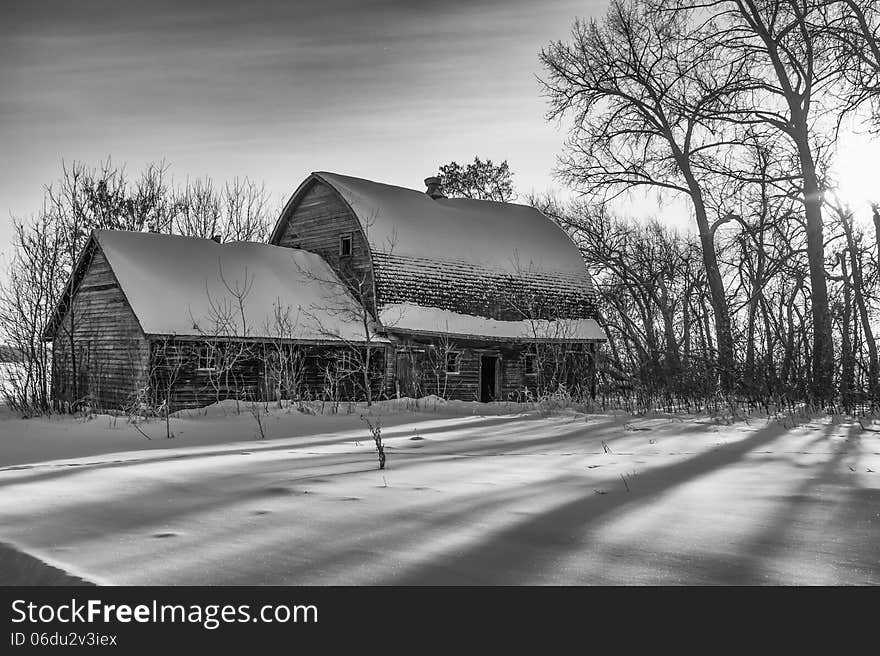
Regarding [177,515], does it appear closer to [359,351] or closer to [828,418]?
[828,418]

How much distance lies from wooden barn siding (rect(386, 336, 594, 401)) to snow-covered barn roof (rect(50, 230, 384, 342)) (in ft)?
6.34

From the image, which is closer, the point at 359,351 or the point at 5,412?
the point at 5,412

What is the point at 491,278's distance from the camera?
24.3 m

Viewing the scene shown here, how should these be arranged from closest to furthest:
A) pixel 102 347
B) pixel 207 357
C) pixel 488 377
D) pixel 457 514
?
pixel 457 514, pixel 207 357, pixel 102 347, pixel 488 377

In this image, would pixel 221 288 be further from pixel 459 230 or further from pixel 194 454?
pixel 194 454

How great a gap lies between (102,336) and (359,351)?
6.83m

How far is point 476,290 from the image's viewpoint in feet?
78.3

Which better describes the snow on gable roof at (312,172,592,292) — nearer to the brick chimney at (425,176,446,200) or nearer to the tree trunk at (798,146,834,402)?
the brick chimney at (425,176,446,200)

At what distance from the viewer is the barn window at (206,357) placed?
61.8ft

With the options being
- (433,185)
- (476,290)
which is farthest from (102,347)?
(433,185)

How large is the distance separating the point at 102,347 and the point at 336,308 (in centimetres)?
632

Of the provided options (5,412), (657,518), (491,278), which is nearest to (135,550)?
(657,518)
